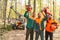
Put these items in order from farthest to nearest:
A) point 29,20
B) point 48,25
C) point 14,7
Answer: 1. point 14,7
2. point 29,20
3. point 48,25

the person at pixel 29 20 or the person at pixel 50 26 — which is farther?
the person at pixel 29 20

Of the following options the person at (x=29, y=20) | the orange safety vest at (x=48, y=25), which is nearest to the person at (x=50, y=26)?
the orange safety vest at (x=48, y=25)

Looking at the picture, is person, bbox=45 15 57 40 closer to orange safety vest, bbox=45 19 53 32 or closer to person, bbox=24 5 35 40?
orange safety vest, bbox=45 19 53 32

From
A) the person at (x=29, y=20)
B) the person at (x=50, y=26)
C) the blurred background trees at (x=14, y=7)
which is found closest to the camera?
the person at (x=50, y=26)

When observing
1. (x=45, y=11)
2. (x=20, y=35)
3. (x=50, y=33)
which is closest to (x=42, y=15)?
(x=45, y=11)

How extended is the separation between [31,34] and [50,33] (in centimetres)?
84

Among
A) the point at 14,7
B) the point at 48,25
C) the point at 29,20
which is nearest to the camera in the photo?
the point at 48,25

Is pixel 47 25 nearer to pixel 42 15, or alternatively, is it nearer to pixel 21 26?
pixel 42 15

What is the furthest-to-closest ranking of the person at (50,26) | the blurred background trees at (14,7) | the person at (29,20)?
1. the blurred background trees at (14,7)
2. the person at (29,20)
3. the person at (50,26)

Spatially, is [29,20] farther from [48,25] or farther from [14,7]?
[14,7]

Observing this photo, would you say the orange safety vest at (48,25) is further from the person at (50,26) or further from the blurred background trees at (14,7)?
the blurred background trees at (14,7)

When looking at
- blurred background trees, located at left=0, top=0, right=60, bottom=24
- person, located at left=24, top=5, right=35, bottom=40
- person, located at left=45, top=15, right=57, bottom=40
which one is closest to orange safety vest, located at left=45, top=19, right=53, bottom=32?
person, located at left=45, top=15, right=57, bottom=40

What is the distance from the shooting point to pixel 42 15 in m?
7.18

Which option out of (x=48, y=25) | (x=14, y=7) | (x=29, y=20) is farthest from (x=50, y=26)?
(x=14, y=7)
